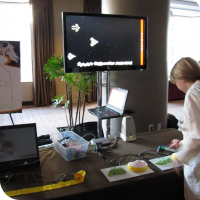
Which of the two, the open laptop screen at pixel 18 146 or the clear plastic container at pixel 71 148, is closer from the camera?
the open laptop screen at pixel 18 146

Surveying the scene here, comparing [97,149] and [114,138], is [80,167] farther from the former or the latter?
[114,138]

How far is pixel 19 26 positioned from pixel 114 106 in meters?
4.73

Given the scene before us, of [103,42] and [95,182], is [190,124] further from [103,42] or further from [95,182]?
[103,42]

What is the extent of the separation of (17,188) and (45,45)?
202 inches

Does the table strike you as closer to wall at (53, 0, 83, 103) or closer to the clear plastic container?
the clear plastic container

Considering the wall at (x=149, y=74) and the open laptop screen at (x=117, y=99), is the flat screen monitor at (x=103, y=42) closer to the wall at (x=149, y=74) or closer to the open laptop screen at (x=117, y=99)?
the open laptop screen at (x=117, y=99)

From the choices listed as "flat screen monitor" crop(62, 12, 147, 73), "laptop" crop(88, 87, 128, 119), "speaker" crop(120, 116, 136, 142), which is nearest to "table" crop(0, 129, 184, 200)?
"speaker" crop(120, 116, 136, 142)

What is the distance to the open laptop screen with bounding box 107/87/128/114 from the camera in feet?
7.18

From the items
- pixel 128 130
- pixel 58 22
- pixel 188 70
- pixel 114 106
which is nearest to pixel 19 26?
pixel 58 22

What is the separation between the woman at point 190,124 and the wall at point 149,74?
1.35 m

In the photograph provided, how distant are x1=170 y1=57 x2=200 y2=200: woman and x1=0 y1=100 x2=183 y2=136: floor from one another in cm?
310

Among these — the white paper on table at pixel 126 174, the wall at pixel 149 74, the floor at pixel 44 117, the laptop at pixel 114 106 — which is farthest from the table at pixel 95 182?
the floor at pixel 44 117

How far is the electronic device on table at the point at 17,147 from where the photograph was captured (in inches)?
56.4

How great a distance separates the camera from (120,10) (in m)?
2.79
